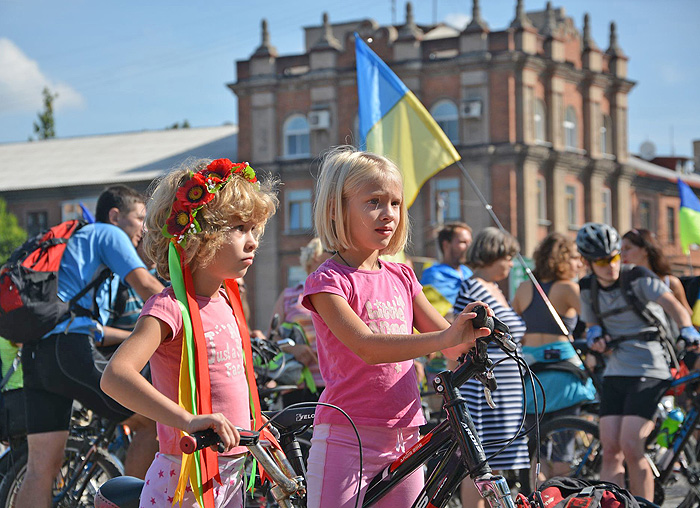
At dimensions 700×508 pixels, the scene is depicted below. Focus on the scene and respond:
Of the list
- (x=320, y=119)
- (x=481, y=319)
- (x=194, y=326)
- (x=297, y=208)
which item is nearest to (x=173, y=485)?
(x=194, y=326)

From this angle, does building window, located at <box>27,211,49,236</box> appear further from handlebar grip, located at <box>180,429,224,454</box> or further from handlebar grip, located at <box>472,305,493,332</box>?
handlebar grip, located at <box>472,305,493,332</box>

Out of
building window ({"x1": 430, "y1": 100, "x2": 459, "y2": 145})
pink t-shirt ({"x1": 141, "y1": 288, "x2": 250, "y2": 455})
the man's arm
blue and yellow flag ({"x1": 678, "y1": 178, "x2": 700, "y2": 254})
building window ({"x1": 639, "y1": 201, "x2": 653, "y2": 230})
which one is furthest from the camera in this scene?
building window ({"x1": 639, "y1": 201, "x2": 653, "y2": 230})

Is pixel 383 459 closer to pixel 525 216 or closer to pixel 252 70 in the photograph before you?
pixel 525 216

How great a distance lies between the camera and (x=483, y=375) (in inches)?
133

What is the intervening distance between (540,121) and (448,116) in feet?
14.0

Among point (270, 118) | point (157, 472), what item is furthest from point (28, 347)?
point (270, 118)

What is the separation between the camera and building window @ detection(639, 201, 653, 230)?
181 ft

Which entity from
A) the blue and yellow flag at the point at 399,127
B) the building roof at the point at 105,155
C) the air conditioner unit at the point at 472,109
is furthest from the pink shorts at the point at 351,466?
the building roof at the point at 105,155

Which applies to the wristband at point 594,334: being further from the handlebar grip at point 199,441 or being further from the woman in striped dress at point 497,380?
the handlebar grip at point 199,441

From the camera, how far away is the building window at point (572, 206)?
47.9 meters

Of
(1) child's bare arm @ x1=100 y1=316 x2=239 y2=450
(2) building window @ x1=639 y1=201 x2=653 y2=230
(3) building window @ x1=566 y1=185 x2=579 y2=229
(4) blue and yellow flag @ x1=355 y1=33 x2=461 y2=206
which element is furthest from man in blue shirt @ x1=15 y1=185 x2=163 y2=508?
(2) building window @ x1=639 y1=201 x2=653 y2=230

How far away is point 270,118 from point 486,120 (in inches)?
398

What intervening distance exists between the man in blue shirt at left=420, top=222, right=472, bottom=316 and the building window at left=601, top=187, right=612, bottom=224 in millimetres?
42349

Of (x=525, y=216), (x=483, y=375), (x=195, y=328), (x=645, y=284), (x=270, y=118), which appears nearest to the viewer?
(x=483, y=375)
